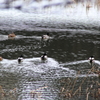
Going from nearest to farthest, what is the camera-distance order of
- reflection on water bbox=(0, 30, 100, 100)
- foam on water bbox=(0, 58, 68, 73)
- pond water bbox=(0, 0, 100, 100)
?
reflection on water bbox=(0, 30, 100, 100) → pond water bbox=(0, 0, 100, 100) → foam on water bbox=(0, 58, 68, 73)

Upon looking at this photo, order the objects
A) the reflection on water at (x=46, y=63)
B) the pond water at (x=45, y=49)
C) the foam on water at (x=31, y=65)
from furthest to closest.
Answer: the foam on water at (x=31, y=65), the pond water at (x=45, y=49), the reflection on water at (x=46, y=63)

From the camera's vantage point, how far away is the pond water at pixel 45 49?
1852 cm

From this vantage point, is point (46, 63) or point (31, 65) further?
point (46, 63)

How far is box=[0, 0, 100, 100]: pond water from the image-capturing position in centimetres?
1852

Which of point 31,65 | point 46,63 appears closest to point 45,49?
point 46,63

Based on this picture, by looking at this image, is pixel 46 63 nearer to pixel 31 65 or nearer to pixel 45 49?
pixel 31 65

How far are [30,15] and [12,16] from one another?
9.93ft

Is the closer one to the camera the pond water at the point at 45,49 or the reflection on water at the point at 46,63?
the reflection on water at the point at 46,63

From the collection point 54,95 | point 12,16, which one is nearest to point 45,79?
point 54,95

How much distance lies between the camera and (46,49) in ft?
96.5

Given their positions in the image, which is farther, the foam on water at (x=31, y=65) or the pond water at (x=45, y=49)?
the foam on water at (x=31, y=65)

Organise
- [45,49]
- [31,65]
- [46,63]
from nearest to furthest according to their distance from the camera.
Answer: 1. [31,65]
2. [46,63]
3. [45,49]

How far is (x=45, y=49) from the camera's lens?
2942 cm

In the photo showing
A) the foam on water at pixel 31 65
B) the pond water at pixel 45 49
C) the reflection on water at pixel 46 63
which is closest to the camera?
the reflection on water at pixel 46 63
